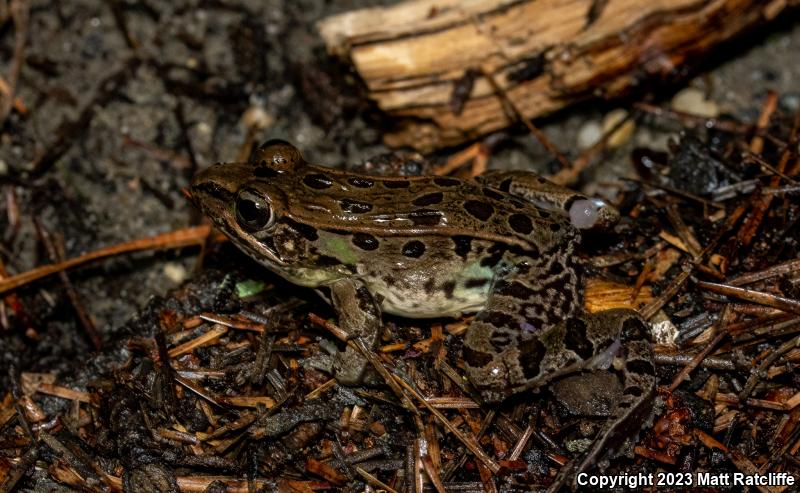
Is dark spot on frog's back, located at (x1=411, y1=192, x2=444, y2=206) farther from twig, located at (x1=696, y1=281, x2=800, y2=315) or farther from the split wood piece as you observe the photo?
twig, located at (x1=696, y1=281, x2=800, y2=315)

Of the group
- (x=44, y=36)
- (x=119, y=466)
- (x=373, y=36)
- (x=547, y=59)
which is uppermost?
(x=44, y=36)

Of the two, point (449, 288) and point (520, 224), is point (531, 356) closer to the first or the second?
point (449, 288)

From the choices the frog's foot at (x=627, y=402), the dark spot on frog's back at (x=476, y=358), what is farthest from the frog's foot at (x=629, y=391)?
the dark spot on frog's back at (x=476, y=358)

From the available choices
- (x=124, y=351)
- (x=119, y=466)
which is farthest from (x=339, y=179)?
(x=119, y=466)

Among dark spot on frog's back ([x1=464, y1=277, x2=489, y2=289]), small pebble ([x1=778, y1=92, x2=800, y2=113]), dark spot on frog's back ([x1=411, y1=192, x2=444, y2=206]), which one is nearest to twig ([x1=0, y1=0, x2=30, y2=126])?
dark spot on frog's back ([x1=411, y1=192, x2=444, y2=206])

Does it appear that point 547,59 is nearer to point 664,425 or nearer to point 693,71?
point 693,71

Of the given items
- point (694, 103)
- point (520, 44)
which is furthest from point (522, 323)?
point (694, 103)

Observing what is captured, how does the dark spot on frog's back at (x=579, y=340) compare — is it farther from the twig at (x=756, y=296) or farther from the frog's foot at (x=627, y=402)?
the twig at (x=756, y=296)
